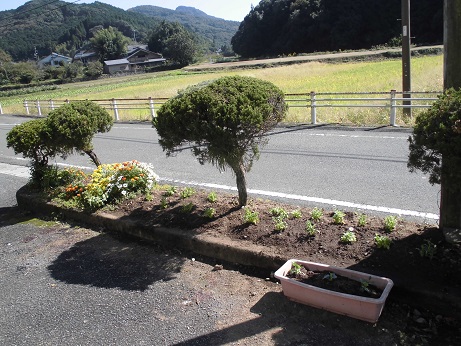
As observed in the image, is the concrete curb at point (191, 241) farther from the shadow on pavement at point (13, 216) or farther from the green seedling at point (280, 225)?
the shadow on pavement at point (13, 216)

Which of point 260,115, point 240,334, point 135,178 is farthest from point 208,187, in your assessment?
point 240,334

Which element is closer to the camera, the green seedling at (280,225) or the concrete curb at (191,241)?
the concrete curb at (191,241)

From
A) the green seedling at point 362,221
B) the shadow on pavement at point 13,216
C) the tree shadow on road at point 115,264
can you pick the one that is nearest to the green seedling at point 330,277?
the green seedling at point 362,221

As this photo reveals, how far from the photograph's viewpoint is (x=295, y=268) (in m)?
3.46

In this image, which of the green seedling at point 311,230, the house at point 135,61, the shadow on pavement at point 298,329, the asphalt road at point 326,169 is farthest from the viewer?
the house at point 135,61

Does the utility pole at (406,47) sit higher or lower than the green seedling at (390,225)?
higher

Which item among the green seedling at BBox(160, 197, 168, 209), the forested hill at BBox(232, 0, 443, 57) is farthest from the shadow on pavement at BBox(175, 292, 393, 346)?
the forested hill at BBox(232, 0, 443, 57)

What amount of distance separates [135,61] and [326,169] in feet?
340

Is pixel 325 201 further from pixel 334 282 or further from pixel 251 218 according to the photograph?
pixel 334 282

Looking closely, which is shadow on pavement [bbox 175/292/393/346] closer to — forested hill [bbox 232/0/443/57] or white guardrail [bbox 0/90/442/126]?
white guardrail [bbox 0/90/442/126]

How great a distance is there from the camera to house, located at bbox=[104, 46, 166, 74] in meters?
96.9

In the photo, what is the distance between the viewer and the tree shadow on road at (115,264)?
401cm

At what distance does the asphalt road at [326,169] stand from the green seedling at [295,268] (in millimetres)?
2225

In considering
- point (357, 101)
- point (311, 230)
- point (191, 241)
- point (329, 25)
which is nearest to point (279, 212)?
point (311, 230)
